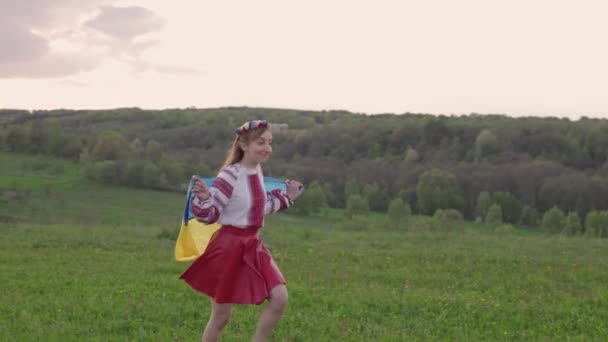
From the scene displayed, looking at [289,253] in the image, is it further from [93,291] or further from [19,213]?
[19,213]

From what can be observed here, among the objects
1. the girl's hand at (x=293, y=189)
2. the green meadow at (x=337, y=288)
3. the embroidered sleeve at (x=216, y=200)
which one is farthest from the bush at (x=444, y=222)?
the embroidered sleeve at (x=216, y=200)

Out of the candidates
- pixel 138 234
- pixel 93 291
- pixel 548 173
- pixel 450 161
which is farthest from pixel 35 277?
pixel 450 161

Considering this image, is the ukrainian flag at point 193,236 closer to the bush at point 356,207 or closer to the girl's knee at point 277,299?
the girl's knee at point 277,299

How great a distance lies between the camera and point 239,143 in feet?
19.3

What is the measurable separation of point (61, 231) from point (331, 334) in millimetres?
11152

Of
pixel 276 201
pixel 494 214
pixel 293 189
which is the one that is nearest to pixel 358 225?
pixel 293 189

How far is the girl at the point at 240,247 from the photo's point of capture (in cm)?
561

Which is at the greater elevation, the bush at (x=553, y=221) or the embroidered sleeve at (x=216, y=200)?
the embroidered sleeve at (x=216, y=200)

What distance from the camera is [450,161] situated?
74.2 meters

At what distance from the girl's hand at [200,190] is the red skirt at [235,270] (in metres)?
0.44

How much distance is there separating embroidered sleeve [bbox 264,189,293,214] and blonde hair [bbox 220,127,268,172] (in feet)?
1.42

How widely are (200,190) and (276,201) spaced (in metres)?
0.89

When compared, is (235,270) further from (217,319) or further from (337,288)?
(337,288)

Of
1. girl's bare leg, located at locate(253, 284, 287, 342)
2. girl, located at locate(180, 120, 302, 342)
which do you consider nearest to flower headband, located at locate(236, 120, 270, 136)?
girl, located at locate(180, 120, 302, 342)
